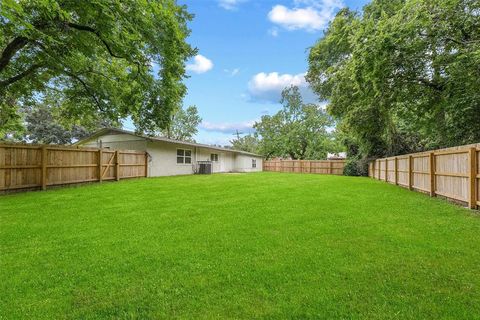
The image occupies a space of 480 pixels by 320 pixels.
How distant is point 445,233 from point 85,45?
11.2 meters

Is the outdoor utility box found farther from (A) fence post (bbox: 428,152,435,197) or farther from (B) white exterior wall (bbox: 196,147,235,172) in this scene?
(A) fence post (bbox: 428,152,435,197)

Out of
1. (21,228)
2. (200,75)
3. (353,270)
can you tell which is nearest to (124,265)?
(353,270)

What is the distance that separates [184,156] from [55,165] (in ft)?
35.7

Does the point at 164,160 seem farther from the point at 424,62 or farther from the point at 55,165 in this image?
the point at 424,62

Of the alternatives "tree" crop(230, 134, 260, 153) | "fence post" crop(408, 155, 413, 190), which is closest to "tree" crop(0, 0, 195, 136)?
"fence post" crop(408, 155, 413, 190)

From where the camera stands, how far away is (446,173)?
25.4 ft

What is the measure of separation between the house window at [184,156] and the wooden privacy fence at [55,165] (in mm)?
5420

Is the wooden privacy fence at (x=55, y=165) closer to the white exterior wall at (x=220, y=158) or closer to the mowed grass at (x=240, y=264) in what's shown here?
the mowed grass at (x=240, y=264)

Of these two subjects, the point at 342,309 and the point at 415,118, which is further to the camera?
the point at 415,118

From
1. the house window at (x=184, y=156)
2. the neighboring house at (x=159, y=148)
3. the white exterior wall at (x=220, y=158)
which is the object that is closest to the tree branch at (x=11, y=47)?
the neighboring house at (x=159, y=148)

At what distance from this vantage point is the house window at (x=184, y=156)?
20.7 m

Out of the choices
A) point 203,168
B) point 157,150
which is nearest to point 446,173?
point 157,150

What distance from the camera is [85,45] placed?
9.68 metres

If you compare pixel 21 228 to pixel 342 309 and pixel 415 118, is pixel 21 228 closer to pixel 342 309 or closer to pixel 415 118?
pixel 342 309
